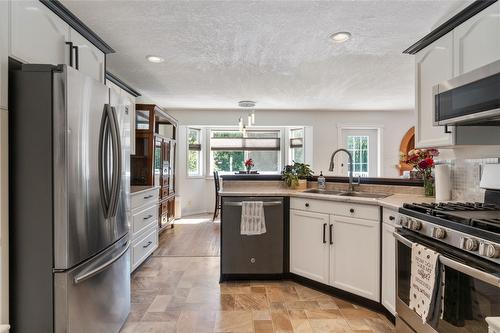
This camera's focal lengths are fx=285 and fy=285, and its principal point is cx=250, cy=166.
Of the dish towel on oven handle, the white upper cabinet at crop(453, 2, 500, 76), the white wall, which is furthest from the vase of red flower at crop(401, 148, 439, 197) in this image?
the white wall

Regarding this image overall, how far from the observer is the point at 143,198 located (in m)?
3.16

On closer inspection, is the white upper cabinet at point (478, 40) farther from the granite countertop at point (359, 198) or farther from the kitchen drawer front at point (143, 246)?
the kitchen drawer front at point (143, 246)

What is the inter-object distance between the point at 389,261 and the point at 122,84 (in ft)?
11.9

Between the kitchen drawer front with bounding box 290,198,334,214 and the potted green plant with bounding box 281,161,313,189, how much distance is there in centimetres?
39

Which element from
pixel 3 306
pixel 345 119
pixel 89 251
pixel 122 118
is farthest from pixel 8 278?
pixel 345 119

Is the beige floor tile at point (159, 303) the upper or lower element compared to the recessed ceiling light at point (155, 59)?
lower

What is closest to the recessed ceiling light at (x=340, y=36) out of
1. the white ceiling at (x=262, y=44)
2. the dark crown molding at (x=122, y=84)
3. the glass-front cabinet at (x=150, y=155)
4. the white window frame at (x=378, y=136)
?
the white ceiling at (x=262, y=44)

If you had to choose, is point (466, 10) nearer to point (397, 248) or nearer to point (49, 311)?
point (397, 248)

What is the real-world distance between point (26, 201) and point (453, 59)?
2698mm

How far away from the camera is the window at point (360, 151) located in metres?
6.33

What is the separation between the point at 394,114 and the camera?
620 cm

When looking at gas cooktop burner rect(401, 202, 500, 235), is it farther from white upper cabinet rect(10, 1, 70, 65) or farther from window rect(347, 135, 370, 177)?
window rect(347, 135, 370, 177)

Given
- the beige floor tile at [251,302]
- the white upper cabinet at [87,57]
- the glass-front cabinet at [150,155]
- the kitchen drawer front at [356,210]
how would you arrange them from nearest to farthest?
the white upper cabinet at [87,57], the kitchen drawer front at [356,210], the beige floor tile at [251,302], the glass-front cabinet at [150,155]

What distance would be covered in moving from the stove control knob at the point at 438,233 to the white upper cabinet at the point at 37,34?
2378 mm
